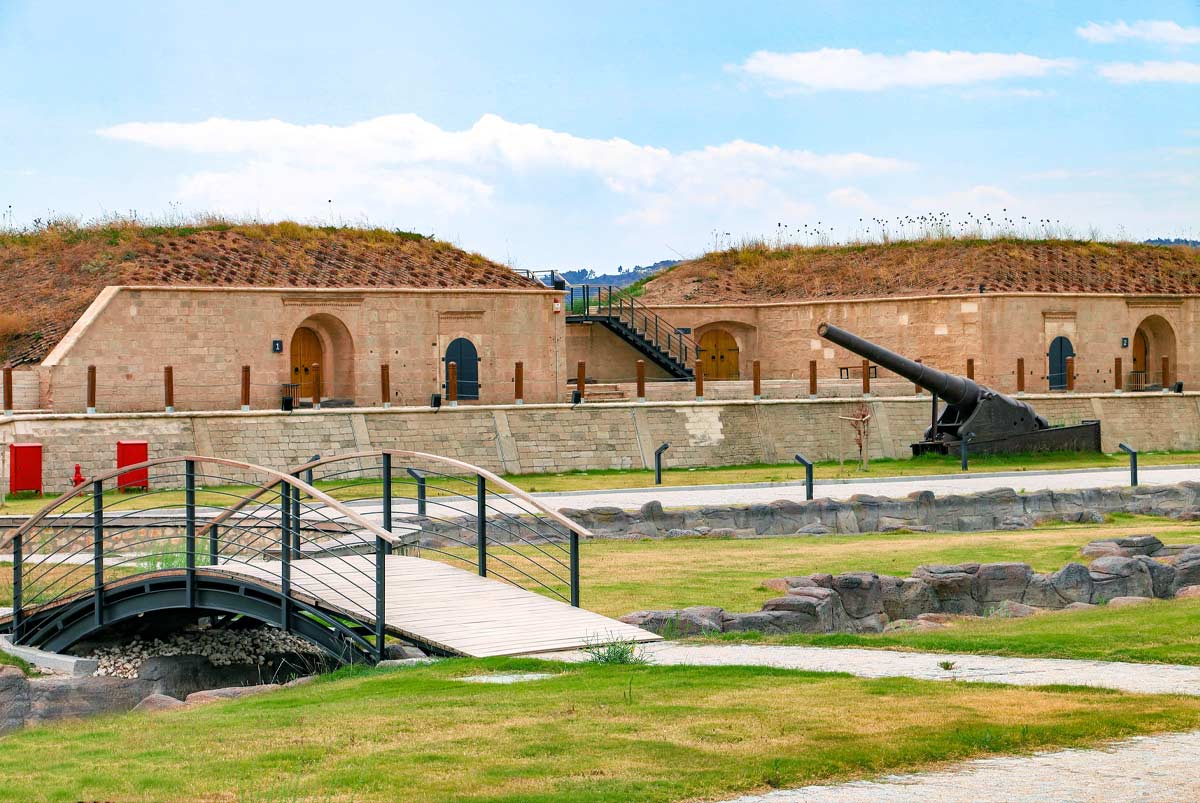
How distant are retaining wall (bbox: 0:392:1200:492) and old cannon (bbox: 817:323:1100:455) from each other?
2.97 m

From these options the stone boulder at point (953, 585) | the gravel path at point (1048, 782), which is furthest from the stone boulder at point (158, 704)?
the stone boulder at point (953, 585)

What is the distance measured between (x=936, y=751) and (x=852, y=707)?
3.46ft

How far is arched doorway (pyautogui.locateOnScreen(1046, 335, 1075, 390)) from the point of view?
4138 centimetres

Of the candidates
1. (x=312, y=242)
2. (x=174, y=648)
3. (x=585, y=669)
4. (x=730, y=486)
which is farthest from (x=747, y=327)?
(x=585, y=669)

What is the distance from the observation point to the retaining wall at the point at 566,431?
27.7 meters

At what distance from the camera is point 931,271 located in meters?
44.4

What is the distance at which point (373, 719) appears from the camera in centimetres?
829

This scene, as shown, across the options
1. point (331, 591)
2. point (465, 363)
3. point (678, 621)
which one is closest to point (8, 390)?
point (465, 363)

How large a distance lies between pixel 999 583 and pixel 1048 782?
360 inches

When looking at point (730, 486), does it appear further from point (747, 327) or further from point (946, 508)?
point (747, 327)

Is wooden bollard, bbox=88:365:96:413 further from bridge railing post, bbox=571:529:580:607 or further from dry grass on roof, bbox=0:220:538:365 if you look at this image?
bridge railing post, bbox=571:529:580:607

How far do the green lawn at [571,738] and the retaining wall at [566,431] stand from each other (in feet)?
62.8

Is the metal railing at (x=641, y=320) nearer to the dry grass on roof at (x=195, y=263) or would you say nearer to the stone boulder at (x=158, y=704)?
the dry grass on roof at (x=195, y=263)

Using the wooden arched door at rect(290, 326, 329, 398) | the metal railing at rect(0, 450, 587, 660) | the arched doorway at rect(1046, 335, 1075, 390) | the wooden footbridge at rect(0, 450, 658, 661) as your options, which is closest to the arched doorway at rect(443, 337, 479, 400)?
the wooden arched door at rect(290, 326, 329, 398)
